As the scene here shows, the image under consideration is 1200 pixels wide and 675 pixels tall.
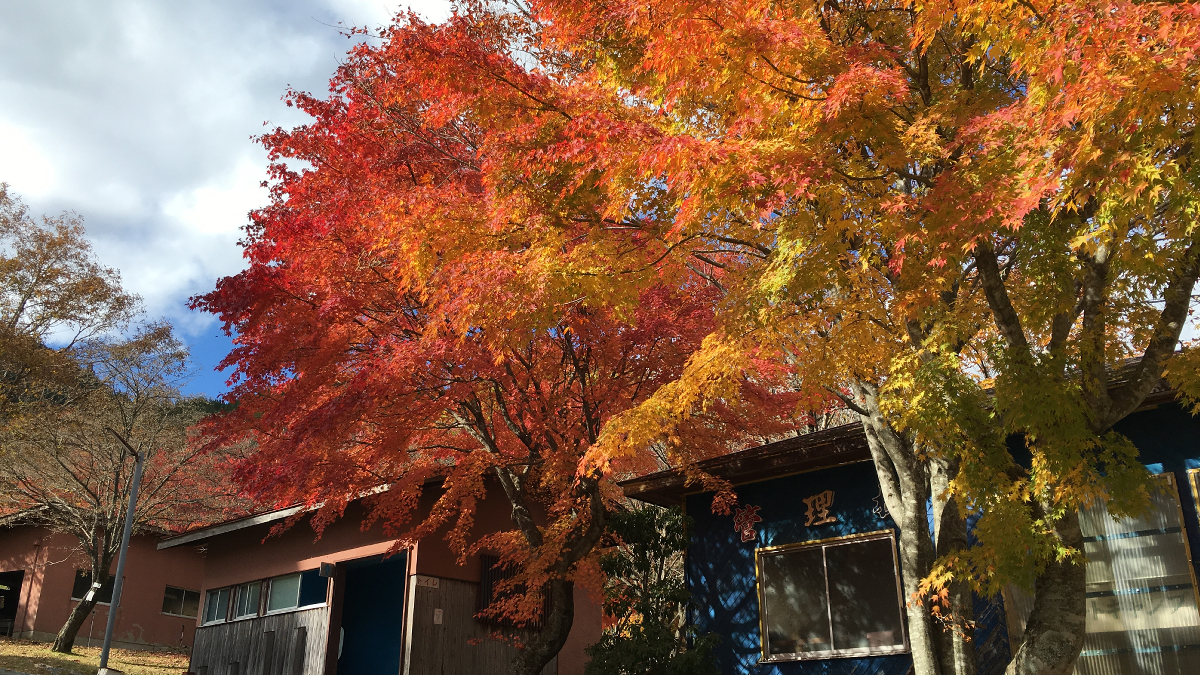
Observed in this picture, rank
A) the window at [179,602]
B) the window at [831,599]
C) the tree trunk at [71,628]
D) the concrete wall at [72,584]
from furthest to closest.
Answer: the window at [179,602]
the concrete wall at [72,584]
the tree trunk at [71,628]
the window at [831,599]

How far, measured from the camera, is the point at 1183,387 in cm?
614

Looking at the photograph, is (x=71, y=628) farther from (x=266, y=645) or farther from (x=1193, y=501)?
(x=1193, y=501)

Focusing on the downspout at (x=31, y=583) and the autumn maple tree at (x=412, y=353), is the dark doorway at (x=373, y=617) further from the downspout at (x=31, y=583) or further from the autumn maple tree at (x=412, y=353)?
the downspout at (x=31, y=583)

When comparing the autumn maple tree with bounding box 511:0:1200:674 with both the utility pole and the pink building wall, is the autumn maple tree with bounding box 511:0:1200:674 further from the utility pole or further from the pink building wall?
the utility pole

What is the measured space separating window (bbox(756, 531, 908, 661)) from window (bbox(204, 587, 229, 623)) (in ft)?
43.2

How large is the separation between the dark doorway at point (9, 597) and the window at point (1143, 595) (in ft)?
89.8

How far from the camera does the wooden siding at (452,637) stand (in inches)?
569

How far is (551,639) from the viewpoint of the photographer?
1253cm

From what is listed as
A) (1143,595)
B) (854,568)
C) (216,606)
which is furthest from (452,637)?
(1143,595)

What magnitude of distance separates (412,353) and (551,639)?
501 centimetres

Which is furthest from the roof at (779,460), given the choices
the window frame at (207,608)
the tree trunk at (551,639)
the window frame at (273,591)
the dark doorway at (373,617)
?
the window frame at (207,608)

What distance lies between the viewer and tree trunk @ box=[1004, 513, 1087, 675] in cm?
608

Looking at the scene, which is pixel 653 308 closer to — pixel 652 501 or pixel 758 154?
pixel 652 501

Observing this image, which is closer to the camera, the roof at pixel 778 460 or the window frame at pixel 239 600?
the roof at pixel 778 460
